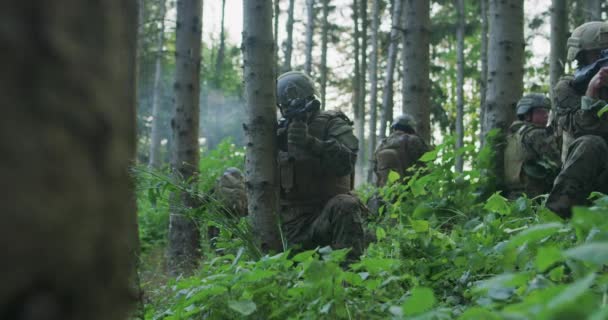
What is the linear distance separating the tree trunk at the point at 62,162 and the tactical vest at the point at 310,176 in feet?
13.0

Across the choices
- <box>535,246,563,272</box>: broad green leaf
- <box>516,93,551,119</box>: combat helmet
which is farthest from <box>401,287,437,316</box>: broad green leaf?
<box>516,93,551,119</box>: combat helmet

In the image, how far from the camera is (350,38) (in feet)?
99.8

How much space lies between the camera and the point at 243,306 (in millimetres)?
2461

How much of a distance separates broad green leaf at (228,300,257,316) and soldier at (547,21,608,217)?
9.34ft

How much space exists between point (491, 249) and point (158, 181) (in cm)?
194

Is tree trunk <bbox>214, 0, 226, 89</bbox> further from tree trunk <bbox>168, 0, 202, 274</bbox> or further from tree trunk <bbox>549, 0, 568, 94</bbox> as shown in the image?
→ tree trunk <bbox>168, 0, 202, 274</bbox>

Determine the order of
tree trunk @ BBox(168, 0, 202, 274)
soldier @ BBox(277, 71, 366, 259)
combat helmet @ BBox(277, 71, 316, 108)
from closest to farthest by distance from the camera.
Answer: soldier @ BBox(277, 71, 366, 259) < combat helmet @ BBox(277, 71, 316, 108) < tree trunk @ BBox(168, 0, 202, 274)

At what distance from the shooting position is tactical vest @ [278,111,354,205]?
16.8ft

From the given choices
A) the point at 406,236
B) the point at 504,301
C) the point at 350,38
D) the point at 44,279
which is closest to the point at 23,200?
the point at 44,279

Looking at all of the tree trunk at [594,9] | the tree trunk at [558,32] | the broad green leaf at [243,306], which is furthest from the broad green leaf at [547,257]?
the tree trunk at [594,9]

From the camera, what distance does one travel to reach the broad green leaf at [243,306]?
7.93 ft

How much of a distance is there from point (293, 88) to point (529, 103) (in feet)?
9.61

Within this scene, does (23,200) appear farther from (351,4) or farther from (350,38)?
(350,38)

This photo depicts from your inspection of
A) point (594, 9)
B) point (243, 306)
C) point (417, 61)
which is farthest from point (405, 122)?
point (243, 306)
